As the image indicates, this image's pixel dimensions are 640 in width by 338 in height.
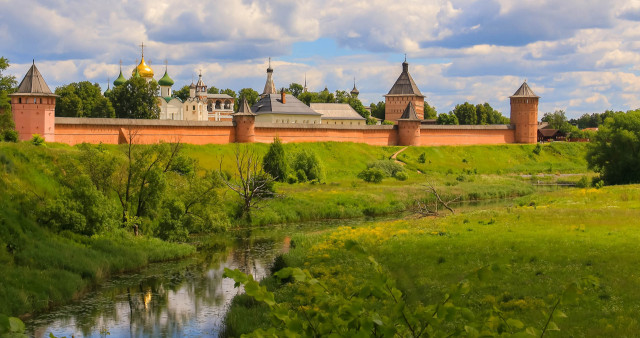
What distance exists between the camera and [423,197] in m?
34.0

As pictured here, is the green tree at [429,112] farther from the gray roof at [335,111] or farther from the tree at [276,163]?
the tree at [276,163]

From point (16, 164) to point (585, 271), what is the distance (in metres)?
16.4

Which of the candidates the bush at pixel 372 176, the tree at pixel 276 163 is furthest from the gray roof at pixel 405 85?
the tree at pixel 276 163

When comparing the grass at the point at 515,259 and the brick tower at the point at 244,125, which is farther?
the brick tower at the point at 244,125

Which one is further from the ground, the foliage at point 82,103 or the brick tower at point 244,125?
the foliage at point 82,103

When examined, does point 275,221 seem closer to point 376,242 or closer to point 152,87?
point 376,242

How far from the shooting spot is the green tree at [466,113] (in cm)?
8418

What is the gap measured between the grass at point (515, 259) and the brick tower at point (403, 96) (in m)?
45.8

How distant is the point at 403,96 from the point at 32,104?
134 ft

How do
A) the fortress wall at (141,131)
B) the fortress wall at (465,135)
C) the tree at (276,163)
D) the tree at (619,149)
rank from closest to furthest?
the tree at (619,149) → the tree at (276,163) → the fortress wall at (141,131) → the fortress wall at (465,135)

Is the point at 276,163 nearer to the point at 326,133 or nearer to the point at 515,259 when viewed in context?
the point at 326,133

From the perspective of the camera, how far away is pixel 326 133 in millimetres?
48719

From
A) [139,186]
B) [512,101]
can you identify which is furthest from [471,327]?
[512,101]

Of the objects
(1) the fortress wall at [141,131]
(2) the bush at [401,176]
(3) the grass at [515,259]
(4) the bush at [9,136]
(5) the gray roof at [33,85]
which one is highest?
(5) the gray roof at [33,85]
